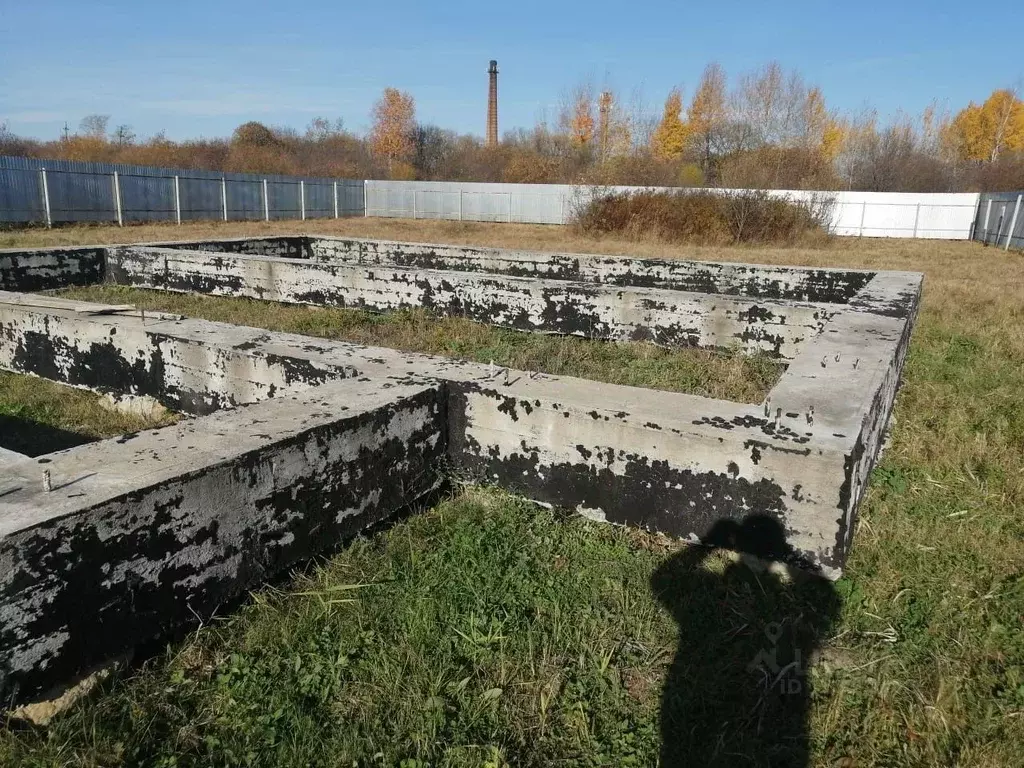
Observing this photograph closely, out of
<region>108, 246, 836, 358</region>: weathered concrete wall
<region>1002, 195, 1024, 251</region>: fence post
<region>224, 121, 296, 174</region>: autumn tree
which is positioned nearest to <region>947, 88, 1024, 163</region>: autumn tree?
<region>1002, 195, 1024, 251</region>: fence post

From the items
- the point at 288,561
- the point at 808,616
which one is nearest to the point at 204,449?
the point at 288,561

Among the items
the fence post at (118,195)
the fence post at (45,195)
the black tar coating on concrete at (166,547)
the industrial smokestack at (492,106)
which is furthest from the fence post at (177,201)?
the industrial smokestack at (492,106)

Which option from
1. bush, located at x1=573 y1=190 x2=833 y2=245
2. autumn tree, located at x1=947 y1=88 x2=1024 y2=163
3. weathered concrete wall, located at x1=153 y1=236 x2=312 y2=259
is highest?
autumn tree, located at x1=947 y1=88 x2=1024 y2=163

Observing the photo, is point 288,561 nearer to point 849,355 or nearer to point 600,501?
point 600,501

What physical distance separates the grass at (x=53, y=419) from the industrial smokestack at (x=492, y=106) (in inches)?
2251

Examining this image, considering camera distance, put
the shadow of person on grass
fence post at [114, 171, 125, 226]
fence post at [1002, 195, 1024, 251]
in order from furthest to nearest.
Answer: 1. fence post at [114, 171, 125, 226]
2. fence post at [1002, 195, 1024, 251]
3. the shadow of person on grass

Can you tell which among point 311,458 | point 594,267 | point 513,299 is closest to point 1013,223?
point 594,267

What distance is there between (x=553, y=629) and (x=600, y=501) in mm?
705

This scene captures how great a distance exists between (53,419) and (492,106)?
196 ft

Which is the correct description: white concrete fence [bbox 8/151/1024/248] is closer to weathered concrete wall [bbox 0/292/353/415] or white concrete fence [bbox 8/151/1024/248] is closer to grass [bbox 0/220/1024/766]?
weathered concrete wall [bbox 0/292/353/415]

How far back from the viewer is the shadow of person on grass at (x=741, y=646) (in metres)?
1.83

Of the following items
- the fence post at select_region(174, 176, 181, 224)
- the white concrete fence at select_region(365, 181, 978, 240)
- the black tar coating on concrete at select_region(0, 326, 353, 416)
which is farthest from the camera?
the white concrete fence at select_region(365, 181, 978, 240)

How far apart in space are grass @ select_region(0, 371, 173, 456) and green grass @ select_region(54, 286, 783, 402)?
6.77 ft

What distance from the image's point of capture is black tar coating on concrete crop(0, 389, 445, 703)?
172cm
